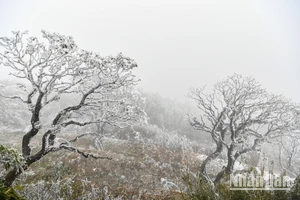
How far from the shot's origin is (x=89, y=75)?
905cm

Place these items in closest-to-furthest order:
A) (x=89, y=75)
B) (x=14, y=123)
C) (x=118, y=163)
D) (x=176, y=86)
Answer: (x=89, y=75) < (x=118, y=163) < (x=14, y=123) < (x=176, y=86)

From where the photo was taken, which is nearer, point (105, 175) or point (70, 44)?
point (70, 44)

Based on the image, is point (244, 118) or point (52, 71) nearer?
point (52, 71)

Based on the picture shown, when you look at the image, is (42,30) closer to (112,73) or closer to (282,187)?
(112,73)

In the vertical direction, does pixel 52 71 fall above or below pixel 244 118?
above

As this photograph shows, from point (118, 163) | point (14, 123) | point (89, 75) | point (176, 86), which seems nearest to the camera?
point (89, 75)

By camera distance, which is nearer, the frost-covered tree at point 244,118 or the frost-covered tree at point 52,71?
the frost-covered tree at point 52,71

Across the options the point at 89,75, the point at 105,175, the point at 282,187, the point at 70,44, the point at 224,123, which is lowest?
the point at 105,175

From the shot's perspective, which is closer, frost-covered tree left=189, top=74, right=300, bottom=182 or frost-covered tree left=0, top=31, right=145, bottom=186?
frost-covered tree left=0, top=31, right=145, bottom=186

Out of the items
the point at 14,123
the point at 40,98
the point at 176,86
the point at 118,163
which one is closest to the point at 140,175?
the point at 118,163

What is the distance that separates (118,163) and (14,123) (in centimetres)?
2489

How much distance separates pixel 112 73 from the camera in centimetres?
920

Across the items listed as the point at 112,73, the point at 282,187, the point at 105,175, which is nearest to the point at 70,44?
the point at 112,73

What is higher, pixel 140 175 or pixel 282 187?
pixel 282 187
